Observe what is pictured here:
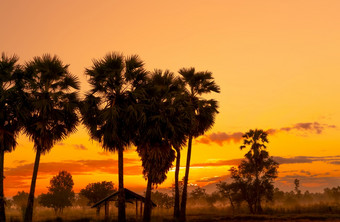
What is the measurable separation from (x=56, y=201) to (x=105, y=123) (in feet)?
153

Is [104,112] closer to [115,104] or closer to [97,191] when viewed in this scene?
[115,104]

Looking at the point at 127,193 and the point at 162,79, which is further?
the point at 162,79

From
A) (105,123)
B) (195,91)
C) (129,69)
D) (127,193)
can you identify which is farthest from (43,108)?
(195,91)

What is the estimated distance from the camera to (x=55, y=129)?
1416 inches

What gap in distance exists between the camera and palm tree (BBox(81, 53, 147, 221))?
3638 centimetres

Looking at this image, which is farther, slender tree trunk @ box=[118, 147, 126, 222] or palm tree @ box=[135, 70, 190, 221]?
palm tree @ box=[135, 70, 190, 221]

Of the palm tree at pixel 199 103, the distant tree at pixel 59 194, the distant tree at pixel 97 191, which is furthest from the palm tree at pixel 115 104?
the distant tree at pixel 59 194

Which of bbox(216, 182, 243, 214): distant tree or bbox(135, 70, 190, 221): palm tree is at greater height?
bbox(135, 70, 190, 221): palm tree

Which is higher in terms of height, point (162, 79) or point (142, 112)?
point (162, 79)

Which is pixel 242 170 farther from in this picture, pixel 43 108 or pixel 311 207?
pixel 43 108

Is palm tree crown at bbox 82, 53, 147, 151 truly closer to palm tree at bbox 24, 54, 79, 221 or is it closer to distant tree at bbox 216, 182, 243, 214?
palm tree at bbox 24, 54, 79, 221

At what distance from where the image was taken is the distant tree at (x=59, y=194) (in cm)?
7712

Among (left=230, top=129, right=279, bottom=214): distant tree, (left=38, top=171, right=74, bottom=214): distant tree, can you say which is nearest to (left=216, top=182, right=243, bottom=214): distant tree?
(left=230, top=129, right=279, bottom=214): distant tree

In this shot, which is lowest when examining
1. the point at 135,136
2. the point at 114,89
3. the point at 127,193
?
the point at 127,193
